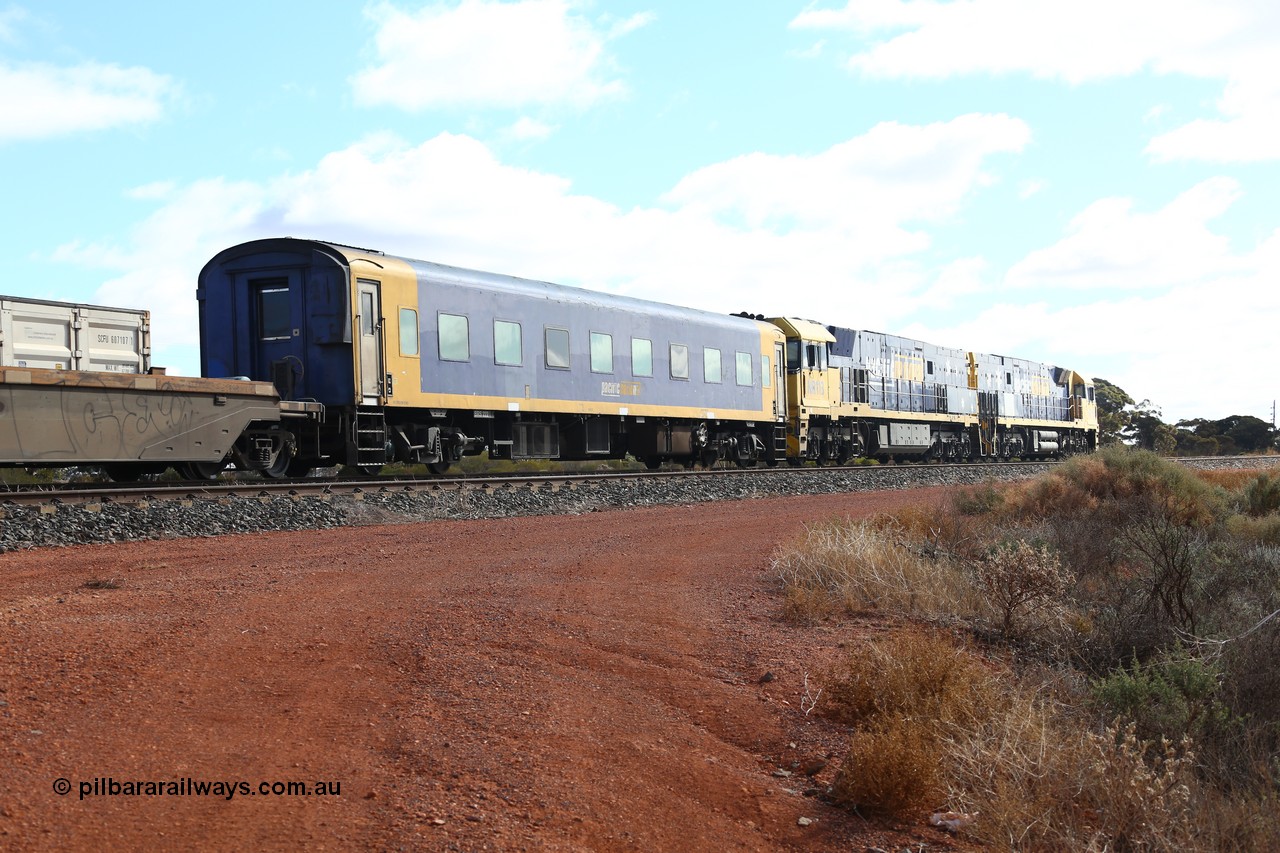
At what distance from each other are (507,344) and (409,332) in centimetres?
215

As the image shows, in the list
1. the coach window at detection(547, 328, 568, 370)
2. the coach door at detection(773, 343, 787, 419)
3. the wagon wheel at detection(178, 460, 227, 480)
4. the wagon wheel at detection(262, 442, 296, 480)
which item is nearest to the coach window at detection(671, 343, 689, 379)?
the coach window at detection(547, 328, 568, 370)

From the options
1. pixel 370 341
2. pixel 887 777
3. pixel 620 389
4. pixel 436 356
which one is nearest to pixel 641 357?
pixel 620 389

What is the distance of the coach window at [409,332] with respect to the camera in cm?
1600

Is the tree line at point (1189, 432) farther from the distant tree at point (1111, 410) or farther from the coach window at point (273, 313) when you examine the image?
the coach window at point (273, 313)

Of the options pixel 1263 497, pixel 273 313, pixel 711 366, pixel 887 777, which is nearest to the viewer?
pixel 887 777

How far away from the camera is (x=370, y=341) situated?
15.4 metres

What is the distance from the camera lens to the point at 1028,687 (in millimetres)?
6699

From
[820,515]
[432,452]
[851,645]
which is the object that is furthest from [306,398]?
[851,645]

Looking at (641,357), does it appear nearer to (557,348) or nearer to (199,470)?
(557,348)

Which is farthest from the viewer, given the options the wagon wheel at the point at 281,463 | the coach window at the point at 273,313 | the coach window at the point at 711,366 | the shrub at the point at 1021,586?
the coach window at the point at 711,366

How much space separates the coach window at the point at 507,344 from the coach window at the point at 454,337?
618 mm

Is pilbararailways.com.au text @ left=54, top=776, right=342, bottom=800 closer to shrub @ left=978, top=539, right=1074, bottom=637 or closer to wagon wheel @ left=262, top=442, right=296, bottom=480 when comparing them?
shrub @ left=978, top=539, right=1074, bottom=637

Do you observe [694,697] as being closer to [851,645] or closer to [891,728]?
[891,728]

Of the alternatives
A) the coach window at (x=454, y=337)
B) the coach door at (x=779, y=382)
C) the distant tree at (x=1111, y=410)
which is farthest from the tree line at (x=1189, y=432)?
the coach window at (x=454, y=337)
